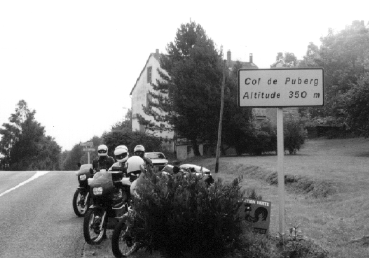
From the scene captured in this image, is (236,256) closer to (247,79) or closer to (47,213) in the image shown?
(247,79)

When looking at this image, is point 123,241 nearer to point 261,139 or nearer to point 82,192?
point 82,192

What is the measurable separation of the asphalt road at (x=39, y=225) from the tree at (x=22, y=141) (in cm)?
8145

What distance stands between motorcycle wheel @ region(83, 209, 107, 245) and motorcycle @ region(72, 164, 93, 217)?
3103 millimetres

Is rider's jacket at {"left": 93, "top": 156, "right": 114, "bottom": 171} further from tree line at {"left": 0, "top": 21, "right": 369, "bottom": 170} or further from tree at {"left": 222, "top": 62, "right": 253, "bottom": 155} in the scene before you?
tree at {"left": 222, "top": 62, "right": 253, "bottom": 155}

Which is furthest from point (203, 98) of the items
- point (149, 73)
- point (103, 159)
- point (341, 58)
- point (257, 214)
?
point (257, 214)

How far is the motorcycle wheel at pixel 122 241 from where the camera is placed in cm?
712

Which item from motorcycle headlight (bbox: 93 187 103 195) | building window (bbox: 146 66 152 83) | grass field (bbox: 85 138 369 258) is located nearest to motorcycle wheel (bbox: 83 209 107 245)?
grass field (bbox: 85 138 369 258)

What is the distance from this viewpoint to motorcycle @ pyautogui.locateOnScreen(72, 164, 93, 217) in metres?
11.6

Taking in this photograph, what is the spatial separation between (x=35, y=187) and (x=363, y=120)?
2160 cm

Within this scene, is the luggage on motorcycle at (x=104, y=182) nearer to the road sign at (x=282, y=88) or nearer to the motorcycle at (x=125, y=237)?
the motorcycle at (x=125, y=237)

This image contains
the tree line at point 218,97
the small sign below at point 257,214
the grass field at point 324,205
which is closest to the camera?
the small sign below at point 257,214

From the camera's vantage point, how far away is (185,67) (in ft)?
133

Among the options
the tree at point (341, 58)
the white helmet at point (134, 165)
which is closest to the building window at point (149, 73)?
the tree at point (341, 58)

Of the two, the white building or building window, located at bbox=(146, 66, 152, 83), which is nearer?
the white building
